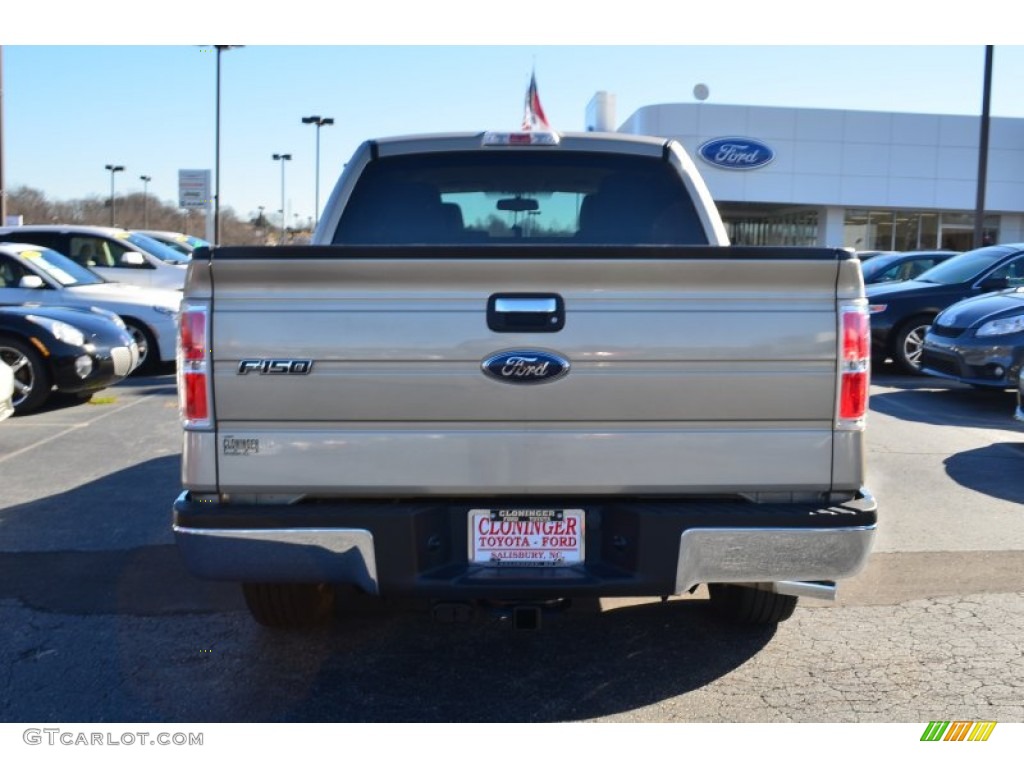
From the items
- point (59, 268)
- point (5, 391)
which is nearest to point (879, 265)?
point (59, 268)

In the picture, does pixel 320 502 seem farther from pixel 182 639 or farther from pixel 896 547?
pixel 896 547

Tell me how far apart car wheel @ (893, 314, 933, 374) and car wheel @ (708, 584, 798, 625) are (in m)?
9.19

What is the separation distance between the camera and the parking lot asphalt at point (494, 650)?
3572mm

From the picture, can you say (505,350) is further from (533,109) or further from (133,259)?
(133,259)

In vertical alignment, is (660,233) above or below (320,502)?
above

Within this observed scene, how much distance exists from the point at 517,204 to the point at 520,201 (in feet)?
0.07

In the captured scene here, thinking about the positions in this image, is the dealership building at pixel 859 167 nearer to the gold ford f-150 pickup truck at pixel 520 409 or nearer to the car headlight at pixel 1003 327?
the car headlight at pixel 1003 327

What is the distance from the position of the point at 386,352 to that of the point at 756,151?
34540mm

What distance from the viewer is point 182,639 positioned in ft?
13.8

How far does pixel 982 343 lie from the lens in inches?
383

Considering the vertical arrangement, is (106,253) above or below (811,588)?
above

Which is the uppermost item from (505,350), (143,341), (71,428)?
(505,350)
